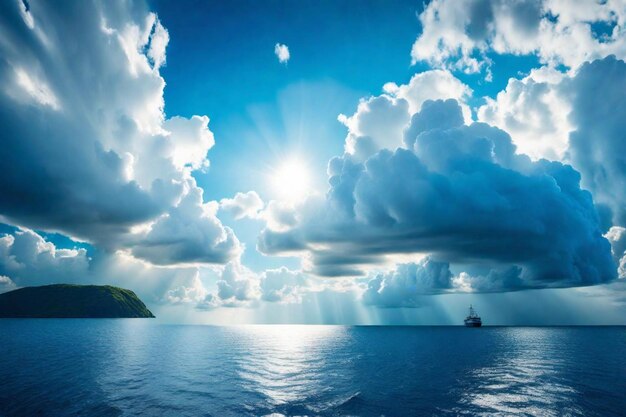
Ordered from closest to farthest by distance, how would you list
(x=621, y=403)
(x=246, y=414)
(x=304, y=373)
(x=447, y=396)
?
(x=246, y=414), (x=621, y=403), (x=447, y=396), (x=304, y=373)

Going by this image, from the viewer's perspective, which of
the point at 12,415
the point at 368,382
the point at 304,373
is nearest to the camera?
the point at 12,415

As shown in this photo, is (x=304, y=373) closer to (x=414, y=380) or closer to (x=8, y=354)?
(x=414, y=380)

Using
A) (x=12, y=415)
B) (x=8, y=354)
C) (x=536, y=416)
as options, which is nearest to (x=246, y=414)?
(x=12, y=415)

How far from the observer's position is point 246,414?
35.6 m

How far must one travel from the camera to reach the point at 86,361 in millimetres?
69625

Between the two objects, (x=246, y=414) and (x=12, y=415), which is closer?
(x=12, y=415)

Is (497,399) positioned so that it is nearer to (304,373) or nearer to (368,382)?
(368,382)

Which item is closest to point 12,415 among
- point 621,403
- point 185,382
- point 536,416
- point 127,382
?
point 127,382

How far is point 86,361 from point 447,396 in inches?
2911

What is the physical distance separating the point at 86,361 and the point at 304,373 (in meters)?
48.9

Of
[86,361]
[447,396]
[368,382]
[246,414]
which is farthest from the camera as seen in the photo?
[86,361]

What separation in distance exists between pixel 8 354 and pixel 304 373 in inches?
2970

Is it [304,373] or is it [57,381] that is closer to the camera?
[57,381]

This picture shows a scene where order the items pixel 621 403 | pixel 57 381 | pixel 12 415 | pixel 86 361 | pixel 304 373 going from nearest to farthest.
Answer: pixel 12 415 → pixel 621 403 → pixel 57 381 → pixel 304 373 → pixel 86 361
